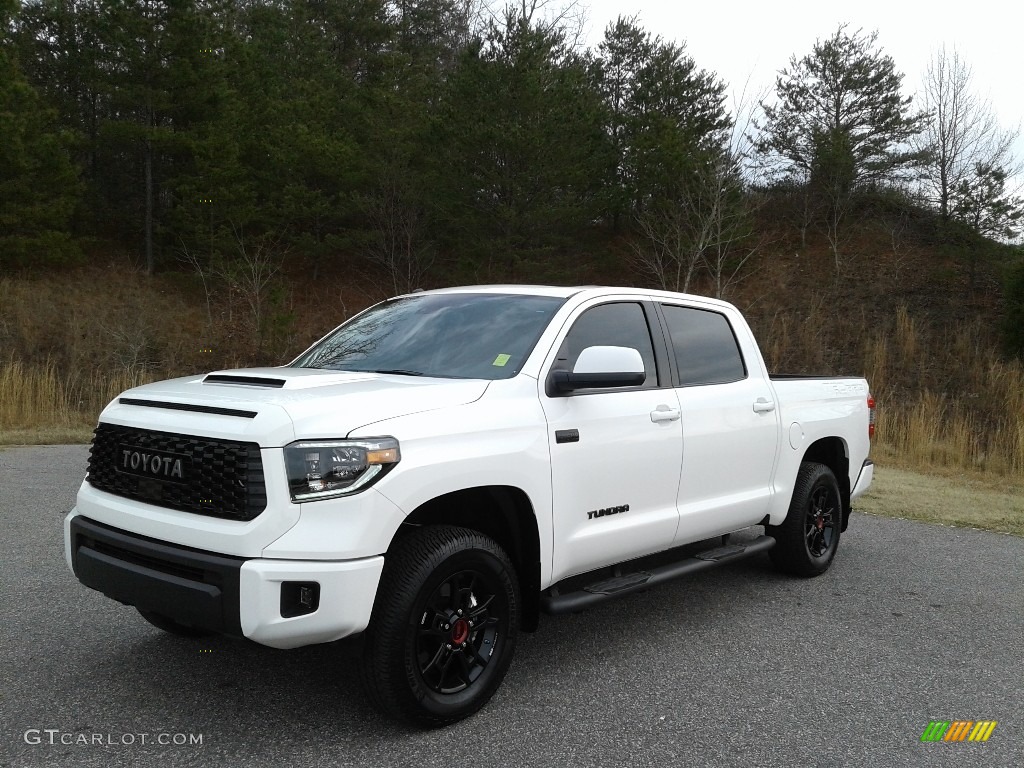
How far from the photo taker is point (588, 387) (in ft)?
13.7

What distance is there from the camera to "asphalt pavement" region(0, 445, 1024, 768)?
3.47m

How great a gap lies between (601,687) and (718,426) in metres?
1.72

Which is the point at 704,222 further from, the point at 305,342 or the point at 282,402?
the point at 282,402

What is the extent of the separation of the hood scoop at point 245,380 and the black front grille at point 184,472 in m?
0.45

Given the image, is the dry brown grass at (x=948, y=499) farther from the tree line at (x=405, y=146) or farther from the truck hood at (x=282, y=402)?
the tree line at (x=405, y=146)

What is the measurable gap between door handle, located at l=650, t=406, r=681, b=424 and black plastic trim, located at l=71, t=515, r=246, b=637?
2289 mm

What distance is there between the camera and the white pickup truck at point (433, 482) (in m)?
3.27

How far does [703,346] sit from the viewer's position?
17.7 ft

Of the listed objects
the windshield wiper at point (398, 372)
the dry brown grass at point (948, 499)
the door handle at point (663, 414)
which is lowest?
the dry brown grass at point (948, 499)

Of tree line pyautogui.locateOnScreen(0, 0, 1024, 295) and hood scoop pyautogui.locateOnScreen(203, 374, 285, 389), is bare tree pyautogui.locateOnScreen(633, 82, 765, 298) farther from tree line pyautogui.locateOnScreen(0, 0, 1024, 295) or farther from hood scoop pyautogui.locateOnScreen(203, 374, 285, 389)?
hood scoop pyautogui.locateOnScreen(203, 374, 285, 389)

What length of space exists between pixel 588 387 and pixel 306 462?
57.7 inches

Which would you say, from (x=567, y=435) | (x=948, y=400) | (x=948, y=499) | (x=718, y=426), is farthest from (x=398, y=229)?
(x=567, y=435)

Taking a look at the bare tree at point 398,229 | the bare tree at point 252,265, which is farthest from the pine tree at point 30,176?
the bare tree at point 398,229

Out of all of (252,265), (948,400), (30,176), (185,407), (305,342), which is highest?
(30,176)
